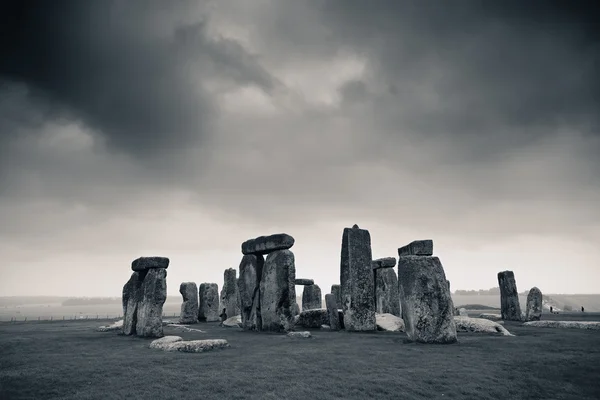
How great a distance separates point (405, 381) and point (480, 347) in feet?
14.1

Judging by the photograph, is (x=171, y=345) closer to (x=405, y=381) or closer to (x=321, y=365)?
(x=321, y=365)

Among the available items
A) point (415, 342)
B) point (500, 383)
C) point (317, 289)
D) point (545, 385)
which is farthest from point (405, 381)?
point (317, 289)

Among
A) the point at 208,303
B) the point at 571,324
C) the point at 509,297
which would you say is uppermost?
the point at 509,297

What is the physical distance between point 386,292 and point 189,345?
13508 millimetres

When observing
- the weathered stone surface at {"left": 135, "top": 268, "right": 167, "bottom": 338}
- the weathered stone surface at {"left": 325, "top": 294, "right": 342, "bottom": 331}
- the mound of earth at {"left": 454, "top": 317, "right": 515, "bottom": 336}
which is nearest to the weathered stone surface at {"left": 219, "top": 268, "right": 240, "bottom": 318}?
the weathered stone surface at {"left": 325, "top": 294, "right": 342, "bottom": 331}

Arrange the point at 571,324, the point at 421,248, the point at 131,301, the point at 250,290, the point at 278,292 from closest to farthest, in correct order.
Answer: the point at 421,248 < the point at 131,301 < the point at 571,324 < the point at 278,292 < the point at 250,290

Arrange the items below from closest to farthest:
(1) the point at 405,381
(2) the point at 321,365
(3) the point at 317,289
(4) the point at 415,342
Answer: (1) the point at 405,381 < (2) the point at 321,365 < (4) the point at 415,342 < (3) the point at 317,289

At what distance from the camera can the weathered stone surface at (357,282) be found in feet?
48.1

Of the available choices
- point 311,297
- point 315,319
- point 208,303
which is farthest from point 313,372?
point 311,297

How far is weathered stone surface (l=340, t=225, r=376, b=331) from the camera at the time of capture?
1465 centimetres

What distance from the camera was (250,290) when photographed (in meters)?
16.6

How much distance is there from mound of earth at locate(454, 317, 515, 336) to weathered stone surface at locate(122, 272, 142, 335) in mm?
12074

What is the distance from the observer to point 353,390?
608 cm

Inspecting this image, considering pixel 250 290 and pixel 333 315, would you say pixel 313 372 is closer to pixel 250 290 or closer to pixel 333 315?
pixel 333 315
